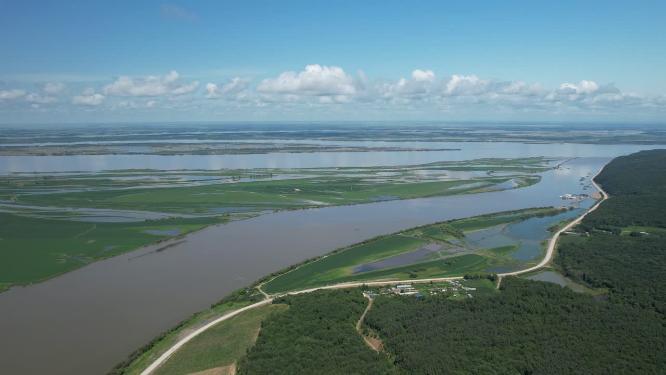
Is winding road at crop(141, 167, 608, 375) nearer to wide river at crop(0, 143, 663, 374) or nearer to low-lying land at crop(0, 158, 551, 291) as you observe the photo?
wide river at crop(0, 143, 663, 374)

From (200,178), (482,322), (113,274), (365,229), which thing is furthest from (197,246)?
(200,178)

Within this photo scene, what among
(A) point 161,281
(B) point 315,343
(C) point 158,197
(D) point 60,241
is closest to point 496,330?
(B) point 315,343

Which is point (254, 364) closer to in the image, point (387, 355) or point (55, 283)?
point (387, 355)

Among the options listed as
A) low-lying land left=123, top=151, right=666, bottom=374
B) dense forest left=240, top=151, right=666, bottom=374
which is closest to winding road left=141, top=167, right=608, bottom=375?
low-lying land left=123, top=151, right=666, bottom=374

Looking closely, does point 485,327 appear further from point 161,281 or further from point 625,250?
point 161,281

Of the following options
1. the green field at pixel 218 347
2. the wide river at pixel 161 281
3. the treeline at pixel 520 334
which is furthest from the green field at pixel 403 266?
the treeline at pixel 520 334

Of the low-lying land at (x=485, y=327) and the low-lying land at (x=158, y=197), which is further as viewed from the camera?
the low-lying land at (x=158, y=197)

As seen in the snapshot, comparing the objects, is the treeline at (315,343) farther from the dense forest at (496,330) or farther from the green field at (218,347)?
the green field at (218,347)
